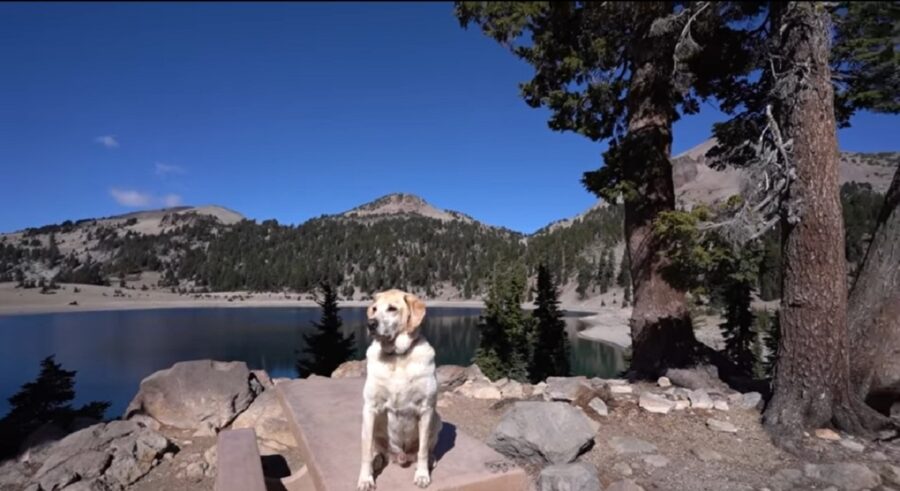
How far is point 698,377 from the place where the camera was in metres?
8.80

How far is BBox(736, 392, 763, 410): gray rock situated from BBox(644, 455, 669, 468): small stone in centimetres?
245

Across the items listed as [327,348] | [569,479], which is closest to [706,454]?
[569,479]

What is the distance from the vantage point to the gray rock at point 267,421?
7781mm

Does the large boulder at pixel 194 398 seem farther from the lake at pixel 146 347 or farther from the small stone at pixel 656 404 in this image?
the lake at pixel 146 347

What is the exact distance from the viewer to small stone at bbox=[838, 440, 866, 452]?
20.0 ft

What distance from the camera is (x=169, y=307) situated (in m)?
115

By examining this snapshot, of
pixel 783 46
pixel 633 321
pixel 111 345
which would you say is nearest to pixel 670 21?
pixel 783 46

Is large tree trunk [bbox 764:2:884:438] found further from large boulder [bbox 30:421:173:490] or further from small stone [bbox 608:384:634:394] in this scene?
large boulder [bbox 30:421:173:490]

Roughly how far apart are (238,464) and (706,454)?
5623 mm

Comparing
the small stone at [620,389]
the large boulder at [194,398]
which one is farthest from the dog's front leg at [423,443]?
the large boulder at [194,398]

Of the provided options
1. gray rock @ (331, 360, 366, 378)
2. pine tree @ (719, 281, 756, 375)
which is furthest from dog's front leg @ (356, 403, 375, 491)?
pine tree @ (719, 281, 756, 375)

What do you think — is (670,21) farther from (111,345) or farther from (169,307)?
(169,307)

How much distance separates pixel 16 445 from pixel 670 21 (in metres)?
12.4

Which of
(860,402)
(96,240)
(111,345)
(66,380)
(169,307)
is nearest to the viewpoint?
(860,402)
